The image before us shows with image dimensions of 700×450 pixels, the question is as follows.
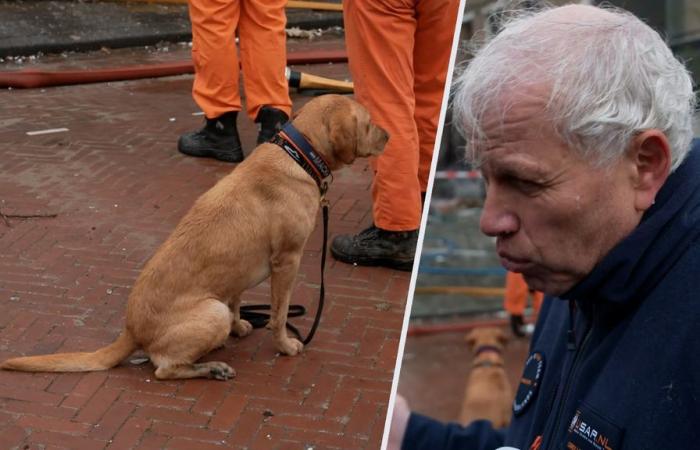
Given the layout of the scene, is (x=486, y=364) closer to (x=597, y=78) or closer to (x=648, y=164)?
(x=648, y=164)

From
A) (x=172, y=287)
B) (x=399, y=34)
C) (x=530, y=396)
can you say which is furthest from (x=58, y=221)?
(x=530, y=396)

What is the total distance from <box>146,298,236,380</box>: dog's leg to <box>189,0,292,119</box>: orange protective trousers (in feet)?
8.10

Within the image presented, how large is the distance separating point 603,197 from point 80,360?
9.05 ft

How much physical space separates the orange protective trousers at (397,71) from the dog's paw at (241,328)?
90 cm

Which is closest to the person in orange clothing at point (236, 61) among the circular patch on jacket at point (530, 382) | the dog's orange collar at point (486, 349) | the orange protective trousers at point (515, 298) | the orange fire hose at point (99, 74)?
the orange protective trousers at point (515, 298)

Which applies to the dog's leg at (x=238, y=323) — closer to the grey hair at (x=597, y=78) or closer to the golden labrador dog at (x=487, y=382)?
the golden labrador dog at (x=487, y=382)

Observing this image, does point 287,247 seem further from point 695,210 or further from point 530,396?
point 695,210

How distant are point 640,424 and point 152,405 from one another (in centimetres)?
255

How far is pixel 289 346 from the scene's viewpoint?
159 inches

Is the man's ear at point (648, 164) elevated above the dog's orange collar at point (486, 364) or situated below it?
above

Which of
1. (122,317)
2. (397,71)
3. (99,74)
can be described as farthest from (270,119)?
(99,74)

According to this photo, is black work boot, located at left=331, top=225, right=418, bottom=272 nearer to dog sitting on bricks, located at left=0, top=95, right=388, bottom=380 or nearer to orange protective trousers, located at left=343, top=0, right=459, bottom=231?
orange protective trousers, located at left=343, top=0, right=459, bottom=231

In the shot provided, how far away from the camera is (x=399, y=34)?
4.47m

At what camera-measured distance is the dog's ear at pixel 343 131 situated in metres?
3.99
